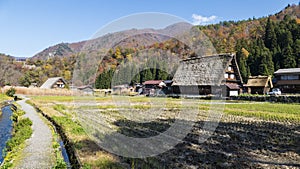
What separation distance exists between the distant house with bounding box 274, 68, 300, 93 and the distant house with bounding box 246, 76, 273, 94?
146 cm

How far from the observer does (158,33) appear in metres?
8.23

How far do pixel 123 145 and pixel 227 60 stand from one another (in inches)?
1206

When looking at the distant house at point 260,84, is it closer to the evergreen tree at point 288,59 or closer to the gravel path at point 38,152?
the evergreen tree at point 288,59

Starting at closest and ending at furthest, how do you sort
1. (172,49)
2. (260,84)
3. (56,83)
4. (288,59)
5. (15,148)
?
(15,148)
(172,49)
(260,84)
(288,59)
(56,83)

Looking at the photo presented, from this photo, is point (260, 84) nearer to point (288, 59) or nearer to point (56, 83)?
point (288, 59)

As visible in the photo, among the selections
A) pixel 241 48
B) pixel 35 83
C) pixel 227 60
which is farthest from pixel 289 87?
pixel 35 83

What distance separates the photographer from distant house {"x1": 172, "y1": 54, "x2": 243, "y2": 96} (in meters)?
33.8

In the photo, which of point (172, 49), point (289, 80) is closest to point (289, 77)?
point (289, 80)

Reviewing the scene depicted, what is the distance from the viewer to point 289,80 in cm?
3716

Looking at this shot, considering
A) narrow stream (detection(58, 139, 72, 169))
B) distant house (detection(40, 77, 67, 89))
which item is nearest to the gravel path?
narrow stream (detection(58, 139, 72, 169))

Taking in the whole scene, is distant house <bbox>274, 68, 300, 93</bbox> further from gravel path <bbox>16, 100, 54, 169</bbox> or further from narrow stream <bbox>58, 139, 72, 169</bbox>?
narrow stream <bbox>58, 139, 72, 169</bbox>

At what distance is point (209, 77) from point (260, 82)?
37.4 ft

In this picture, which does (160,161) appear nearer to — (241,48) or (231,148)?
(231,148)

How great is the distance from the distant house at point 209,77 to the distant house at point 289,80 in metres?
6.79
